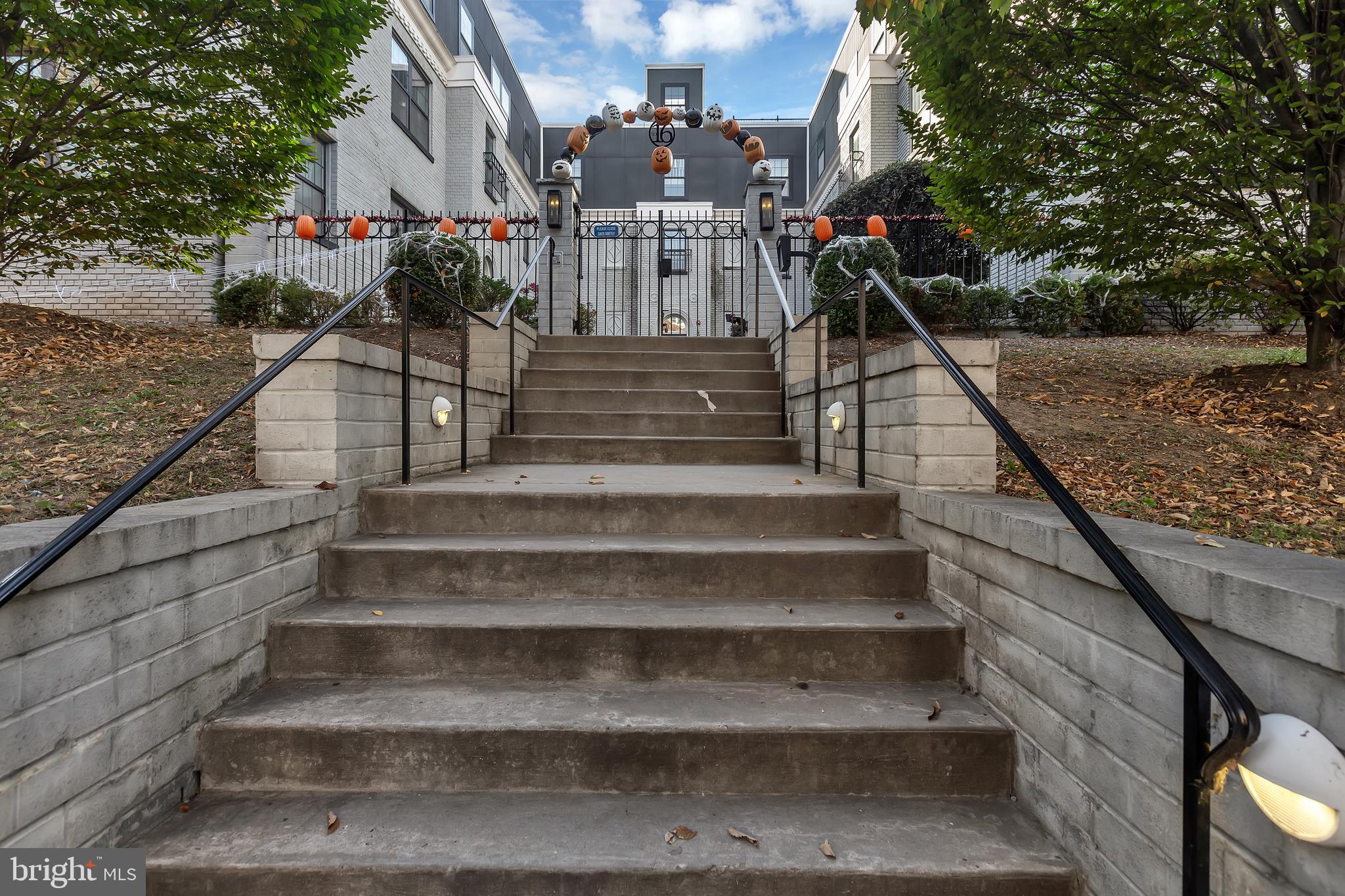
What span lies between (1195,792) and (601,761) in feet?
4.61

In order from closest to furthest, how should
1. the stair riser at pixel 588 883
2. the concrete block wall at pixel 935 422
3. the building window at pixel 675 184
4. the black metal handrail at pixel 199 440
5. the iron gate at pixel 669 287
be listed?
the black metal handrail at pixel 199 440
the stair riser at pixel 588 883
the concrete block wall at pixel 935 422
the iron gate at pixel 669 287
the building window at pixel 675 184

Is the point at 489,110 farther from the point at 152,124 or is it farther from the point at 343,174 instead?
the point at 152,124

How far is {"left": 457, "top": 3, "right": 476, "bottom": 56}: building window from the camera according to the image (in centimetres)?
1498

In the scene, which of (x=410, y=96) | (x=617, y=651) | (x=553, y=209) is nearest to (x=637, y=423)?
(x=617, y=651)

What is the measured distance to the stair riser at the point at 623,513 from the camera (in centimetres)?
286

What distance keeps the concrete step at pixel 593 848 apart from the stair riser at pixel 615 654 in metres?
0.43

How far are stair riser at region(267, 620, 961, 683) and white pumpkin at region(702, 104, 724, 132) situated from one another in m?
8.95

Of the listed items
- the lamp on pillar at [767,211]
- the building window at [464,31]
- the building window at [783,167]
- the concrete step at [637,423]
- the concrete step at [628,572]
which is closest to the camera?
the concrete step at [628,572]

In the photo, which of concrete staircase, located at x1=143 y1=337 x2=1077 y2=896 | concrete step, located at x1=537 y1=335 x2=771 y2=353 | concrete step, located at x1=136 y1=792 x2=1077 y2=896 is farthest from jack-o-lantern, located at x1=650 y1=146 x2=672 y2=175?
concrete step, located at x1=136 y1=792 x2=1077 y2=896

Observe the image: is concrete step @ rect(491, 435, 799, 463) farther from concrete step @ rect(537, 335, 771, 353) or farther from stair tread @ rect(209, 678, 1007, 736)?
stair tread @ rect(209, 678, 1007, 736)

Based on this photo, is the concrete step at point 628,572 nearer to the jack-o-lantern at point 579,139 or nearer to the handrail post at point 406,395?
the handrail post at point 406,395

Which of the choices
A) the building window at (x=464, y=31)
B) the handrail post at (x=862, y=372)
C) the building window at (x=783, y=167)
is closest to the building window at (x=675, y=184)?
the building window at (x=783, y=167)

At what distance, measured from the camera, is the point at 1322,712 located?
3.32 ft

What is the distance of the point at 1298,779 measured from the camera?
94 cm
